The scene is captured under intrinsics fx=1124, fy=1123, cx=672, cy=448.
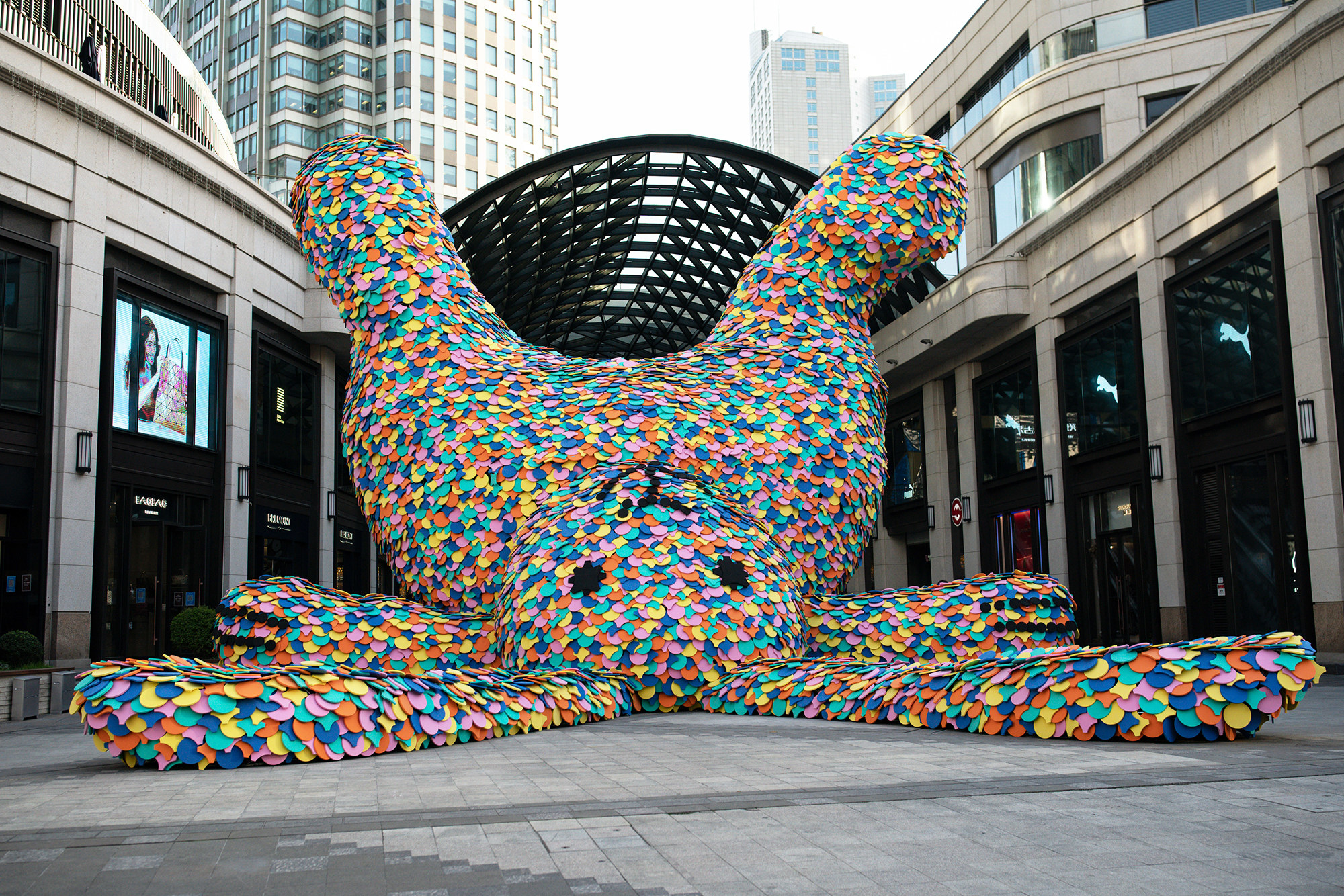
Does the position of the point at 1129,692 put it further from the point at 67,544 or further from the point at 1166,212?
the point at 67,544

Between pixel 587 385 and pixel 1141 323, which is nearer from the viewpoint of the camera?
pixel 587 385

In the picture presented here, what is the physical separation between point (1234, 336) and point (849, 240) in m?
7.30

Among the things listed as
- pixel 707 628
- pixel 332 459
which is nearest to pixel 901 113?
pixel 332 459

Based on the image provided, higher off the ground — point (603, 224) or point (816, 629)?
point (603, 224)

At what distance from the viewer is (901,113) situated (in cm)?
2888

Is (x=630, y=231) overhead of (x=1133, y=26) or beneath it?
beneath

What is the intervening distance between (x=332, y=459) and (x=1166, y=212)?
673 inches

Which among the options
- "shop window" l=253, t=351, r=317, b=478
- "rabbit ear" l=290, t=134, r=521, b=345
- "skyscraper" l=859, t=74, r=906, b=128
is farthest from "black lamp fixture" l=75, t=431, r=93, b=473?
"skyscraper" l=859, t=74, r=906, b=128

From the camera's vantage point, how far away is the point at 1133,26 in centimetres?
2061

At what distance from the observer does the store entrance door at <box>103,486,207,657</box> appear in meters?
16.5

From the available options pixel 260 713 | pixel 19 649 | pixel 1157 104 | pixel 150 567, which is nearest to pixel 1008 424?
pixel 1157 104

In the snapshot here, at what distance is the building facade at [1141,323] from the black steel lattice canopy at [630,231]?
271 cm

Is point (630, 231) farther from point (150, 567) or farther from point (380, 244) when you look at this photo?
point (380, 244)

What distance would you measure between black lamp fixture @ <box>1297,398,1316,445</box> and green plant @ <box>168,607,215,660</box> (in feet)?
42.9
